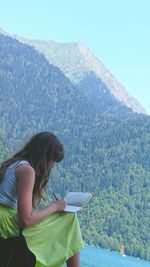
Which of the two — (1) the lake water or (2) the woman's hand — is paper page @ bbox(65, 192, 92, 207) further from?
(1) the lake water

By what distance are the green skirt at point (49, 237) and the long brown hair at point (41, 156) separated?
195mm

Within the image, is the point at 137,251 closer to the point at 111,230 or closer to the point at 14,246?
the point at 111,230

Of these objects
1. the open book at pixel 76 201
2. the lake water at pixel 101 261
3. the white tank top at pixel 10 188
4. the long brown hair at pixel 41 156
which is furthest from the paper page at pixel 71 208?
the lake water at pixel 101 261

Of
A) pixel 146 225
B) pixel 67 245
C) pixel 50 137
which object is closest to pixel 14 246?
pixel 67 245

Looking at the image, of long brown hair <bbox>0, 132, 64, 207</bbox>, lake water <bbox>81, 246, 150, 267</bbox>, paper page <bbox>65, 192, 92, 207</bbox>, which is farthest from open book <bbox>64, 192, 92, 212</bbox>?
lake water <bbox>81, 246, 150, 267</bbox>

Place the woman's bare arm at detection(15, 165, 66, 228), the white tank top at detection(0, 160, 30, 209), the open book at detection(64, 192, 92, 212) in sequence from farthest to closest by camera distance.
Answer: the open book at detection(64, 192, 92, 212), the white tank top at detection(0, 160, 30, 209), the woman's bare arm at detection(15, 165, 66, 228)

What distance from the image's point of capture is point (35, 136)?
437 cm

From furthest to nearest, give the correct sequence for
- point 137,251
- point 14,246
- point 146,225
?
point 146,225 → point 137,251 → point 14,246

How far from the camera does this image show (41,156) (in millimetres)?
4297

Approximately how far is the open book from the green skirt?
0.10 metres

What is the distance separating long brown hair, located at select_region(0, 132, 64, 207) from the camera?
4.27m

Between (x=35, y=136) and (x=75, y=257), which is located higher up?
(x=35, y=136)

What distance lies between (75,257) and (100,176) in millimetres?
182423

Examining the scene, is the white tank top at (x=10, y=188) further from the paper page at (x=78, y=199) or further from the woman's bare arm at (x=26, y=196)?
the paper page at (x=78, y=199)
